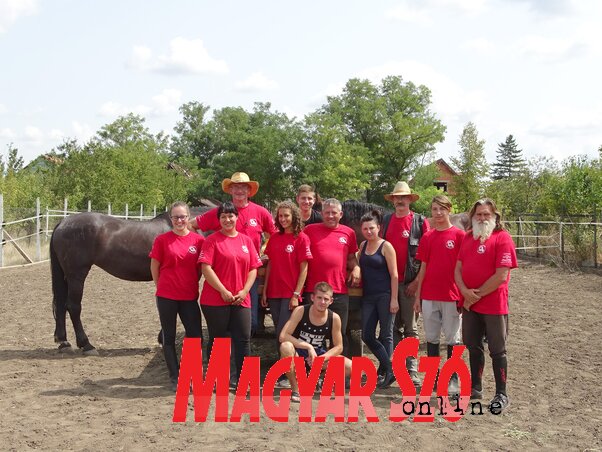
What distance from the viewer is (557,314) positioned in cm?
1006

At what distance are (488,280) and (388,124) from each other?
51.0 m

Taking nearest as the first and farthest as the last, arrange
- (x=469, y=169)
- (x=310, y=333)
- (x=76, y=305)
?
(x=310, y=333) < (x=76, y=305) < (x=469, y=169)

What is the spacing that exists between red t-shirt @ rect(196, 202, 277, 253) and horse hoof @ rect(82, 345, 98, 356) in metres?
2.20

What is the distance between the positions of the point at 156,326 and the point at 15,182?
1767cm

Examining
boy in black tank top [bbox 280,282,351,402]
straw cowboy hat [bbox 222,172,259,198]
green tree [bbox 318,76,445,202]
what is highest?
green tree [bbox 318,76,445,202]

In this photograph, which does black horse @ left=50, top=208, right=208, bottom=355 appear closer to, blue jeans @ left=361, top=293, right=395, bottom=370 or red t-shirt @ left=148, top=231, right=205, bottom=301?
red t-shirt @ left=148, top=231, right=205, bottom=301

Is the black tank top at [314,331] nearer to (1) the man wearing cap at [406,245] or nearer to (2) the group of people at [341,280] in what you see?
(2) the group of people at [341,280]

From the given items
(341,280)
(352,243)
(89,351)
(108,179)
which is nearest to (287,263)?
(341,280)

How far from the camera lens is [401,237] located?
19.6 feet

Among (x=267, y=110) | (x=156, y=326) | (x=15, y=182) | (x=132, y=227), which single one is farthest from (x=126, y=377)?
(x=267, y=110)

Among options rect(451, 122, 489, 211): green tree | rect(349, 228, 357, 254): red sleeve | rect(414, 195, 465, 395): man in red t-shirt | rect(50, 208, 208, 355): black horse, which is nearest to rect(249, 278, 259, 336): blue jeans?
rect(349, 228, 357, 254): red sleeve

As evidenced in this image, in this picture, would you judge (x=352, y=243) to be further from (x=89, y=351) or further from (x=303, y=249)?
(x=89, y=351)

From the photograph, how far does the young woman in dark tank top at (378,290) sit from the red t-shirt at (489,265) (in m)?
0.68

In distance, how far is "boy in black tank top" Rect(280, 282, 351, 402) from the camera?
5273 mm
